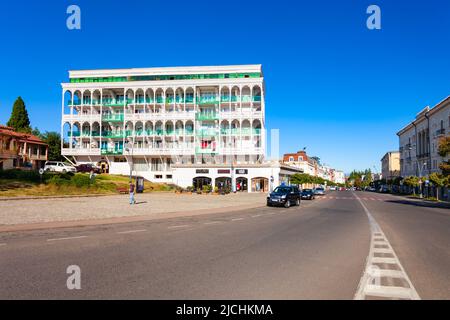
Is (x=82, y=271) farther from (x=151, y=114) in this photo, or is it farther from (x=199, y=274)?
(x=151, y=114)

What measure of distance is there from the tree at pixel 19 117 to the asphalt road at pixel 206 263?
7301cm

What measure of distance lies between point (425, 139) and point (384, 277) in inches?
2873

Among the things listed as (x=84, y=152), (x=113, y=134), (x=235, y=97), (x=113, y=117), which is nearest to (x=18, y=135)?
(x=84, y=152)

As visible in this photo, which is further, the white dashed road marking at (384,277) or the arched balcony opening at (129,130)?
the arched balcony opening at (129,130)

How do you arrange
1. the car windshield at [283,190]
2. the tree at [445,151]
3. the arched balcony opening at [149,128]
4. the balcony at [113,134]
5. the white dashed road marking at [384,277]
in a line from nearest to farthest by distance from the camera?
the white dashed road marking at [384,277] < the car windshield at [283,190] < the tree at [445,151] < the balcony at [113,134] < the arched balcony opening at [149,128]

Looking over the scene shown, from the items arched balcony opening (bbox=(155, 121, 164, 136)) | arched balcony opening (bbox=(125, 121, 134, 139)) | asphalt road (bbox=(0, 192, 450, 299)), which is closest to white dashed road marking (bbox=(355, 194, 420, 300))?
asphalt road (bbox=(0, 192, 450, 299))

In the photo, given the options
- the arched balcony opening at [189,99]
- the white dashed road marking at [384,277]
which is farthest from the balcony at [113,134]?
the white dashed road marking at [384,277]

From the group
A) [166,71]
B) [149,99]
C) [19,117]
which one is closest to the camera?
[166,71]

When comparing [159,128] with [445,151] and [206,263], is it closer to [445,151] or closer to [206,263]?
[445,151]

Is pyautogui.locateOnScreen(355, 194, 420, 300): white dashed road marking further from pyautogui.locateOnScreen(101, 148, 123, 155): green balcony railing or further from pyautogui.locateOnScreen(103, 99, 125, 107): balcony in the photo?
pyautogui.locateOnScreen(103, 99, 125, 107): balcony

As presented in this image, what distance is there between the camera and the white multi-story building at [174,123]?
2299 inches

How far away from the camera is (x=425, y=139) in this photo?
68750 mm

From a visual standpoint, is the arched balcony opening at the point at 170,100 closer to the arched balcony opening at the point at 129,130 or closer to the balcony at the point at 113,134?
the arched balcony opening at the point at 129,130

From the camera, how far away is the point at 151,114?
60.1 meters
